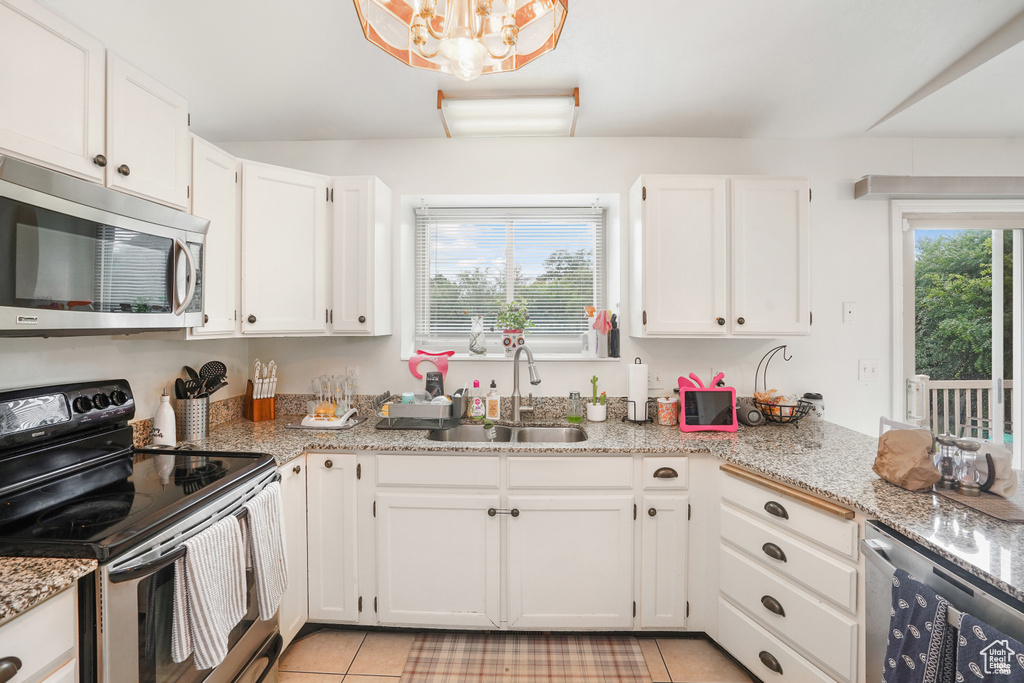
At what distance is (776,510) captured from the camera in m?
1.64

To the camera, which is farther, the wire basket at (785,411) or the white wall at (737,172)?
the white wall at (737,172)

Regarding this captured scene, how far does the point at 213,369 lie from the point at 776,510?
106 inches

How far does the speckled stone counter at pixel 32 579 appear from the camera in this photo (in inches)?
33.8

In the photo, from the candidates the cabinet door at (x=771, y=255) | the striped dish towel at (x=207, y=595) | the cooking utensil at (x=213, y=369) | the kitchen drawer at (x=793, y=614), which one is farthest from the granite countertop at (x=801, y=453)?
the cabinet door at (x=771, y=255)

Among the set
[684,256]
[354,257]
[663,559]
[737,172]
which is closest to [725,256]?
[684,256]

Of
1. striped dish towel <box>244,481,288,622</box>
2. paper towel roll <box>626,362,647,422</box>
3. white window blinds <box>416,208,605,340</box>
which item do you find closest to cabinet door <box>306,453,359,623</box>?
striped dish towel <box>244,481,288,622</box>

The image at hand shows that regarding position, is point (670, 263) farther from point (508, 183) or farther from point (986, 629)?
point (986, 629)

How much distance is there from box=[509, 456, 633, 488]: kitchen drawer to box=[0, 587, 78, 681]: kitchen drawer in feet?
4.59

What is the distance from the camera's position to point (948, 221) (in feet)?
8.46

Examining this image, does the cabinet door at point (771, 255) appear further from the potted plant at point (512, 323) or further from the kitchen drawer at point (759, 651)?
the kitchen drawer at point (759, 651)

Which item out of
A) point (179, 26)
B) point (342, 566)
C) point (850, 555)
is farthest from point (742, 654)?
point (179, 26)

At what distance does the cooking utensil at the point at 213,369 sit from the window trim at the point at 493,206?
0.94m

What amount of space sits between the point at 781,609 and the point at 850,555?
387mm

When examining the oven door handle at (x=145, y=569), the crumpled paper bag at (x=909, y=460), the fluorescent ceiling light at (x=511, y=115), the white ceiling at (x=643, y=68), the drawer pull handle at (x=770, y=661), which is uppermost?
the white ceiling at (x=643, y=68)
